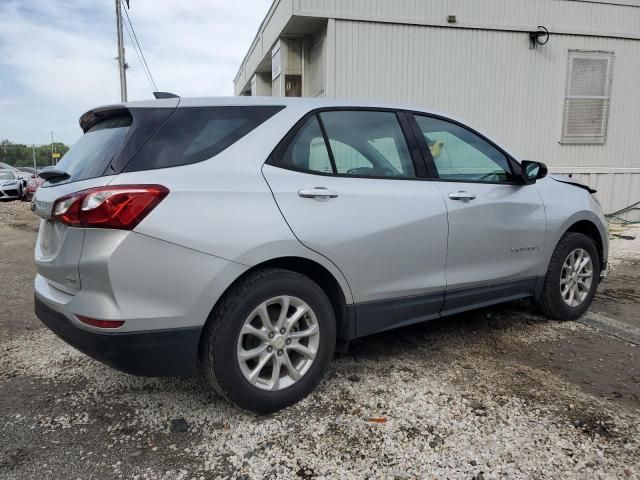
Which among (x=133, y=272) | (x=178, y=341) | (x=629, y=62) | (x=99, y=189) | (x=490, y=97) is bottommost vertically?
(x=178, y=341)

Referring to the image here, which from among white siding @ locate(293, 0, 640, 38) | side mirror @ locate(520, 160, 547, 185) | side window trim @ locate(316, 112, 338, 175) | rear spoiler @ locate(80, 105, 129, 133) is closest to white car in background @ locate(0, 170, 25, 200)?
white siding @ locate(293, 0, 640, 38)

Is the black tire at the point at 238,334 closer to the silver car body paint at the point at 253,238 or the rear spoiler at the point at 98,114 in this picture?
the silver car body paint at the point at 253,238

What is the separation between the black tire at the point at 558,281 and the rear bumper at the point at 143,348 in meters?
2.85

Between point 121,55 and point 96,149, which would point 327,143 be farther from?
point 121,55

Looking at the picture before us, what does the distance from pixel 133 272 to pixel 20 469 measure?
100cm

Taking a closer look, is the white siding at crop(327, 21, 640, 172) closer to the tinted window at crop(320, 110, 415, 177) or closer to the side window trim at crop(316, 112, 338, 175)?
the tinted window at crop(320, 110, 415, 177)

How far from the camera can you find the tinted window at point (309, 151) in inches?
108

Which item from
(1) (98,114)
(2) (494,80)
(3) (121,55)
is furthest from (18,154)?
(1) (98,114)

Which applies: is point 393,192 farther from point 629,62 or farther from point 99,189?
point 629,62

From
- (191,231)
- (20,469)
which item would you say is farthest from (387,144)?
(20,469)

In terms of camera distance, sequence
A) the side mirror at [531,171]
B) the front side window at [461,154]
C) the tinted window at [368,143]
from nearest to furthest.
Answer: the tinted window at [368,143], the front side window at [461,154], the side mirror at [531,171]

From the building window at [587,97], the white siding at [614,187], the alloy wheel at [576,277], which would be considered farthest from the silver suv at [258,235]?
the white siding at [614,187]

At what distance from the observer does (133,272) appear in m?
2.22

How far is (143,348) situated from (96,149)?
3.45 ft
